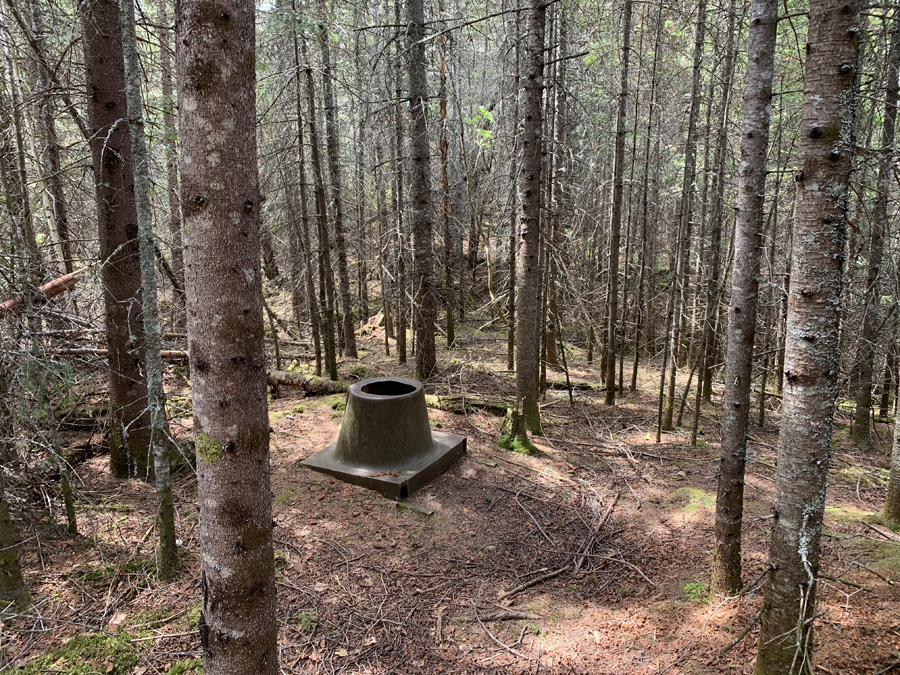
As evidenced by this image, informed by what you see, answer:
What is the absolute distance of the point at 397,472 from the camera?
6566 mm

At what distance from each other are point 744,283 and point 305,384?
807cm

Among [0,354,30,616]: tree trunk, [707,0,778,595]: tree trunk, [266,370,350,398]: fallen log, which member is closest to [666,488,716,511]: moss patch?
[707,0,778,595]: tree trunk

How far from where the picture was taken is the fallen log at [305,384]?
9875mm

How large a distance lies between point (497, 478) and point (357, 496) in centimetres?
188

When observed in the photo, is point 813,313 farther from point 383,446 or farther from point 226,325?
point 383,446

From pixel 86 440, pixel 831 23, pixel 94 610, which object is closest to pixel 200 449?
pixel 94 610

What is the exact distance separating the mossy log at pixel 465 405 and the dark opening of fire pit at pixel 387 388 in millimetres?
1725

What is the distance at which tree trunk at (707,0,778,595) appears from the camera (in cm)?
376

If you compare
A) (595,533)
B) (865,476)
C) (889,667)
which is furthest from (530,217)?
(865,476)

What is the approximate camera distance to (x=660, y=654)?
3.86 metres

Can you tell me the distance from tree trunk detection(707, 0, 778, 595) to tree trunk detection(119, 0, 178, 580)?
4.35m

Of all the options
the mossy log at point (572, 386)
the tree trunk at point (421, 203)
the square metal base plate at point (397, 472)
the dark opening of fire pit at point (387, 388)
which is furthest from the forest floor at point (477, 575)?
the mossy log at point (572, 386)

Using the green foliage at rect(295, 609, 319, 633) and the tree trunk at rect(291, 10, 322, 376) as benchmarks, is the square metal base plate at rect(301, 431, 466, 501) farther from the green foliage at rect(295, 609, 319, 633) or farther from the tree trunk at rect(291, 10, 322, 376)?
the tree trunk at rect(291, 10, 322, 376)

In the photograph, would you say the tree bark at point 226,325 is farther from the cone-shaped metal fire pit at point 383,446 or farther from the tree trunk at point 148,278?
the cone-shaped metal fire pit at point 383,446
